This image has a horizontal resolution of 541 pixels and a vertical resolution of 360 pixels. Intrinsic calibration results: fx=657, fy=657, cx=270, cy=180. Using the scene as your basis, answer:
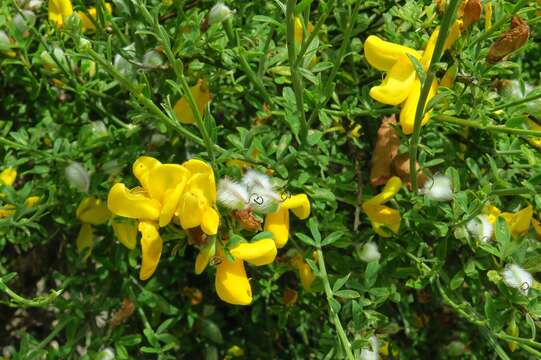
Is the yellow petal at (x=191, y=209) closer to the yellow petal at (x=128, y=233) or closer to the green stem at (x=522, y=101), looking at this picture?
the yellow petal at (x=128, y=233)

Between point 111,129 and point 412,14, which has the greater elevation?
point 412,14

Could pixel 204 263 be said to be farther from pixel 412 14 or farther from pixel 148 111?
pixel 412 14

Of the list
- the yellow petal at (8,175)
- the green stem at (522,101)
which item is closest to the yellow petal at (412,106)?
the green stem at (522,101)

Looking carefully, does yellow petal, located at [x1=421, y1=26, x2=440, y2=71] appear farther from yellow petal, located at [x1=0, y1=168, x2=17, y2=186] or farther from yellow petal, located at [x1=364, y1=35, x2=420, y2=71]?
yellow petal, located at [x1=0, y1=168, x2=17, y2=186]

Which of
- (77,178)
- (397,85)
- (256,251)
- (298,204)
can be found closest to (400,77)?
(397,85)

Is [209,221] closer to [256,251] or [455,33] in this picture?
[256,251]

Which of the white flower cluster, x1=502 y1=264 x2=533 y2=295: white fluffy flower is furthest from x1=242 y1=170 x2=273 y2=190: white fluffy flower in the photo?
x1=502 y1=264 x2=533 y2=295: white fluffy flower

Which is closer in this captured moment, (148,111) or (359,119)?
(148,111)

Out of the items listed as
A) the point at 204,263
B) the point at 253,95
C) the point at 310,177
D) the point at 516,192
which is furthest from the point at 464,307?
the point at 253,95
